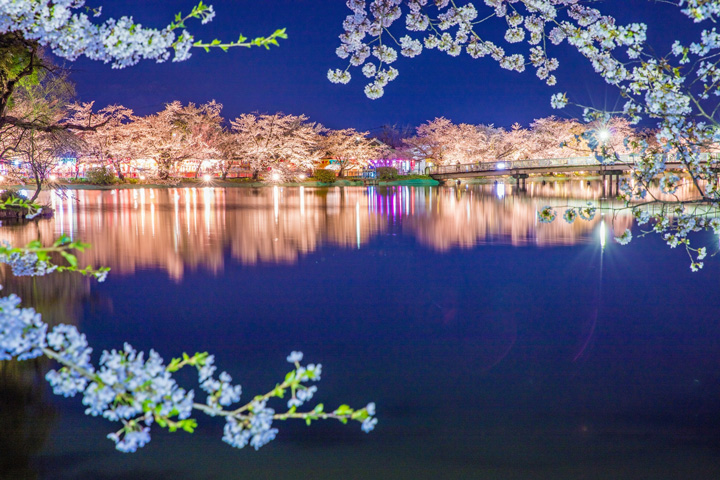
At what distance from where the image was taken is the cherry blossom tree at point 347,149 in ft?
203

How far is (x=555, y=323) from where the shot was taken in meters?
7.86

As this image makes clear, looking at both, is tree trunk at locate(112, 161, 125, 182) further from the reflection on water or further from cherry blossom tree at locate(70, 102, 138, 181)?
the reflection on water

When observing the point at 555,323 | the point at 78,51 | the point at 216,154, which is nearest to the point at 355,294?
the point at 555,323

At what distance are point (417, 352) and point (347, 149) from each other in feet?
184

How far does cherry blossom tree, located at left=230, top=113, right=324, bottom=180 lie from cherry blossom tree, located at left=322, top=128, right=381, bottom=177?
4425mm

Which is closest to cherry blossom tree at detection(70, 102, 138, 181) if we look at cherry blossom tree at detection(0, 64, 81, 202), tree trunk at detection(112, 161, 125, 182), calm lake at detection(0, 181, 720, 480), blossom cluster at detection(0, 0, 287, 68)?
tree trunk at detection(112, 161, 125, 182)

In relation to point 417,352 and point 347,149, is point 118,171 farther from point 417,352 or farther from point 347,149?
point 417,352

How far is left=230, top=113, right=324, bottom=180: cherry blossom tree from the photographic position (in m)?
55.0

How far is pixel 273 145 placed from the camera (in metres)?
55.6

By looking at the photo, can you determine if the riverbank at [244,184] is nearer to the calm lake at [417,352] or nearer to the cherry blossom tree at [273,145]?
the cherry blossom tree at [273,145]

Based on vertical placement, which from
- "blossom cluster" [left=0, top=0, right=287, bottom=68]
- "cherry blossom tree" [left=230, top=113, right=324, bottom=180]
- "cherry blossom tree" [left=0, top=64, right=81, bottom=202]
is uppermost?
"cherry blossom tree" [left=230, top=113, right=324, bottom=180]

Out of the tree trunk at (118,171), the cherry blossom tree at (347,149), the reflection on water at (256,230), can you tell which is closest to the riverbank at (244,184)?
the tree trunk at (118,171)

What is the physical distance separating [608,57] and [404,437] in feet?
11.7

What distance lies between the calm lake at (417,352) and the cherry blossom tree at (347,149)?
47.7m
